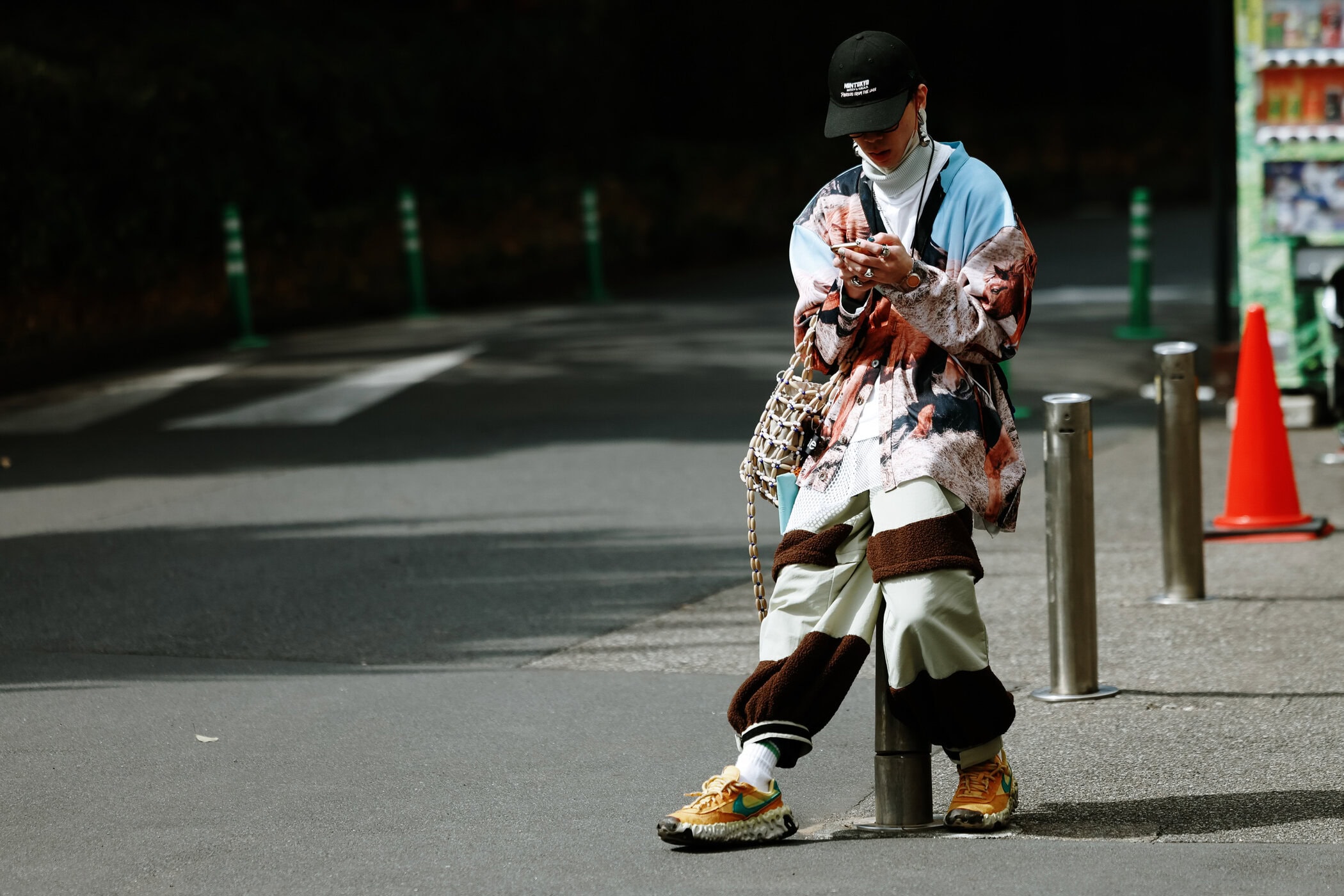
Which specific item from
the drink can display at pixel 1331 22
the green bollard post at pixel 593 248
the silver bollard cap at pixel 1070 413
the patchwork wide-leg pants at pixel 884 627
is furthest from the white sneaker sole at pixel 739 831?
the green bollard post at pixel 593 248

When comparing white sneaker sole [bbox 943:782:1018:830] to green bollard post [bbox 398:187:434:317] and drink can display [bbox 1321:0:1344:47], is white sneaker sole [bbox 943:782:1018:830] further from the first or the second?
green bollard post [bbox 398:187:434:317]

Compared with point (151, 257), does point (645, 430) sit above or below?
below

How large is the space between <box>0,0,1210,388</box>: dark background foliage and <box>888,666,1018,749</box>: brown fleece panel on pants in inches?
466

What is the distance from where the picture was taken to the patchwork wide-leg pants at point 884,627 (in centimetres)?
398

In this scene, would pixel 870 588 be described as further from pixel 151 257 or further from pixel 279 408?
pixel 151 257

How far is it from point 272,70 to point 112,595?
12485 millimetres

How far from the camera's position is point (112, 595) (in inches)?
281

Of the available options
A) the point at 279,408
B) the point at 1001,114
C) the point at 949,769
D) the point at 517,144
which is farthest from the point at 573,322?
the point at 1001,114

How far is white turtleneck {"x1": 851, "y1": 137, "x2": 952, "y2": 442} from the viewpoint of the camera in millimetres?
4082

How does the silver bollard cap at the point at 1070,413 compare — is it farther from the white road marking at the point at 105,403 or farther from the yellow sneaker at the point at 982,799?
the white road marking at the point at 105,403

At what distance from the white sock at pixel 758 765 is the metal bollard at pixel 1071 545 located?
4.85 ft

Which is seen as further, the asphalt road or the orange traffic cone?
the orange traffic cone

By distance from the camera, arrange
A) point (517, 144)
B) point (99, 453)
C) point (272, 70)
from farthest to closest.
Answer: point (517, 144), point (272, 70), point (99, 453)

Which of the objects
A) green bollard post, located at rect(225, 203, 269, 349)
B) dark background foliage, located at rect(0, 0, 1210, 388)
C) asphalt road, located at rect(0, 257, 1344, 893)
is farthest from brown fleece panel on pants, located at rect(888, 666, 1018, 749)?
green bollard post, located at rect(225, 203, 269, 349)
